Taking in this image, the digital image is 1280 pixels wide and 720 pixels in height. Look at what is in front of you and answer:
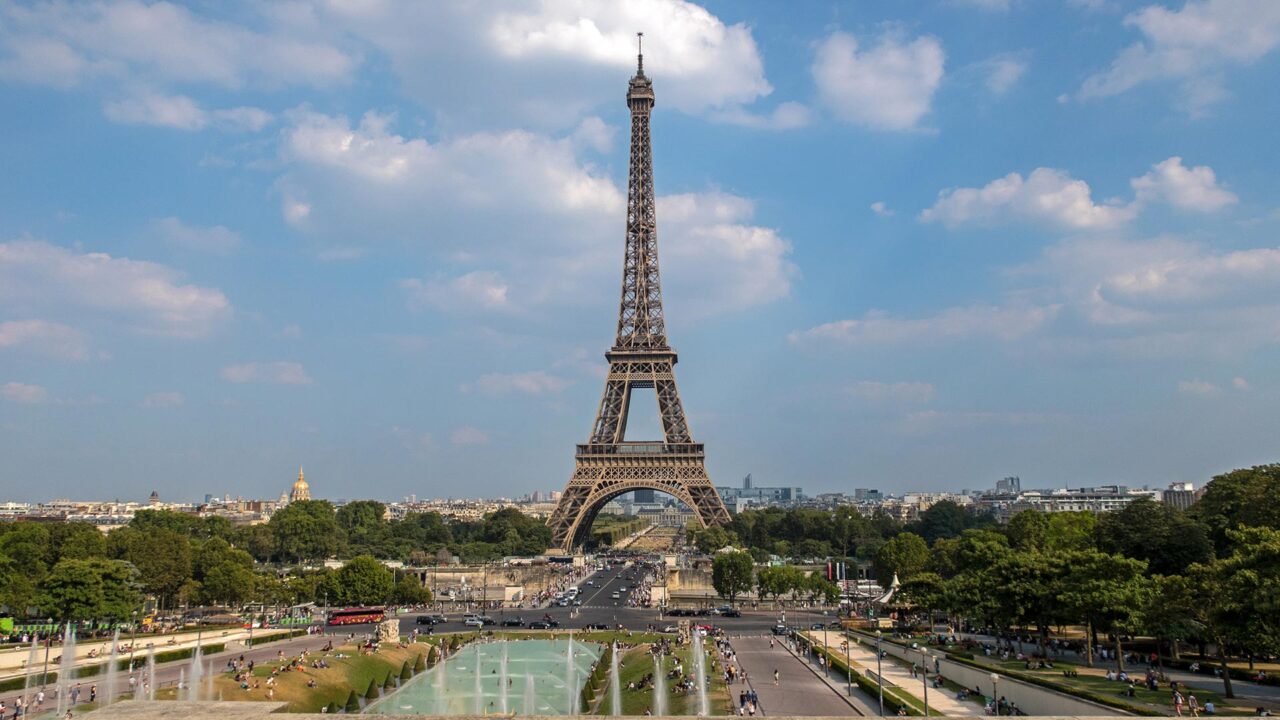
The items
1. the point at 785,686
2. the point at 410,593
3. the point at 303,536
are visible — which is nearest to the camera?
the point at 785,686

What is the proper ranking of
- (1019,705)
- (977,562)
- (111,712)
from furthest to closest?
(977,562) → (1019,705) → (111,712)

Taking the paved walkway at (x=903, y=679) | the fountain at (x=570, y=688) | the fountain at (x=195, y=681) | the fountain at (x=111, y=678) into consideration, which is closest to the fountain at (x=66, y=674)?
the fountain at (x=111, y=678)

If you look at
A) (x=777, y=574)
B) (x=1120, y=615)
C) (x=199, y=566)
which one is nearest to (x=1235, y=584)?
(x=1120, y=615)

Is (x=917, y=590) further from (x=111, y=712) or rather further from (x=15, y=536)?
(x=15, y=536)

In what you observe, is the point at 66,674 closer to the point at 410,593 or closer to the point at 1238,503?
the point at 410,593

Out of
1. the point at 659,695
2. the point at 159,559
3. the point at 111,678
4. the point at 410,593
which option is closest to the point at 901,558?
the point at 410,593

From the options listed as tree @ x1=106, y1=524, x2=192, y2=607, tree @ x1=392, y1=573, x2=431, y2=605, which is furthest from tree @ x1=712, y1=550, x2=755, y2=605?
tree @ x1=106, y1=524, x2=192, y2=607

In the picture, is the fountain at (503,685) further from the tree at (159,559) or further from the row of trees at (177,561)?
the tree at (159,559)
